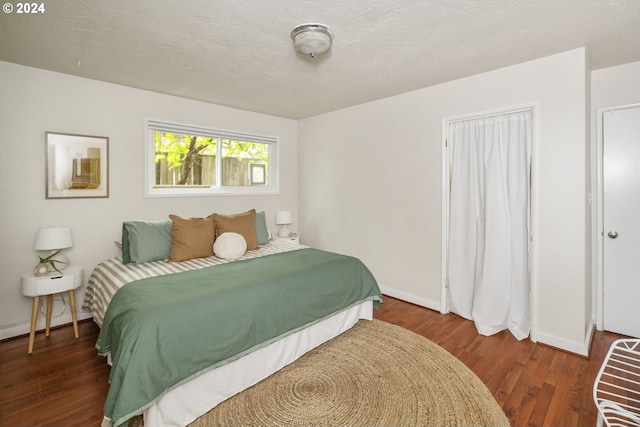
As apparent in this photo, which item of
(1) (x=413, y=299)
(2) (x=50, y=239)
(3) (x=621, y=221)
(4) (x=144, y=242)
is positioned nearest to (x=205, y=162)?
(4) (x=144, y=242)

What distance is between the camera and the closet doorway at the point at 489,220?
2.77 meters

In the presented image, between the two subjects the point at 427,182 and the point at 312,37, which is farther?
the point at 427,182

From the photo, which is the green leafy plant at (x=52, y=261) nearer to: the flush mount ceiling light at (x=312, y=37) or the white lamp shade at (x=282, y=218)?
the white lamp shade at (x=282, y=218)

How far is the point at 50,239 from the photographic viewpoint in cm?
264

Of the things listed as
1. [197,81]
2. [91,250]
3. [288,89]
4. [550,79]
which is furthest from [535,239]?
[91,250]

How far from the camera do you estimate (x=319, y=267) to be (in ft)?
8.56

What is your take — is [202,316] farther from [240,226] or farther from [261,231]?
[261,231]

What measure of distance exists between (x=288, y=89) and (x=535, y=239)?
2.82 m

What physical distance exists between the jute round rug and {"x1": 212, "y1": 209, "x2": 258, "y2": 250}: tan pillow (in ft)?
4.50

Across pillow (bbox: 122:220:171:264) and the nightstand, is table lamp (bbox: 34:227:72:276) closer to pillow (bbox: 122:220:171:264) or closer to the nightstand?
the nightstand

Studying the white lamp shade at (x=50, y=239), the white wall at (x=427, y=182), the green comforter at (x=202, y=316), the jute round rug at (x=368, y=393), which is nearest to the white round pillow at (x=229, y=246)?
the green comforter at (x=202, y=316)

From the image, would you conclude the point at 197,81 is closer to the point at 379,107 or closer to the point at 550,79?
the point at 379,107

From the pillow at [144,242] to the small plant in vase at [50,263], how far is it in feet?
1.90

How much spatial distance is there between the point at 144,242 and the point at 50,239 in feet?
2.37
